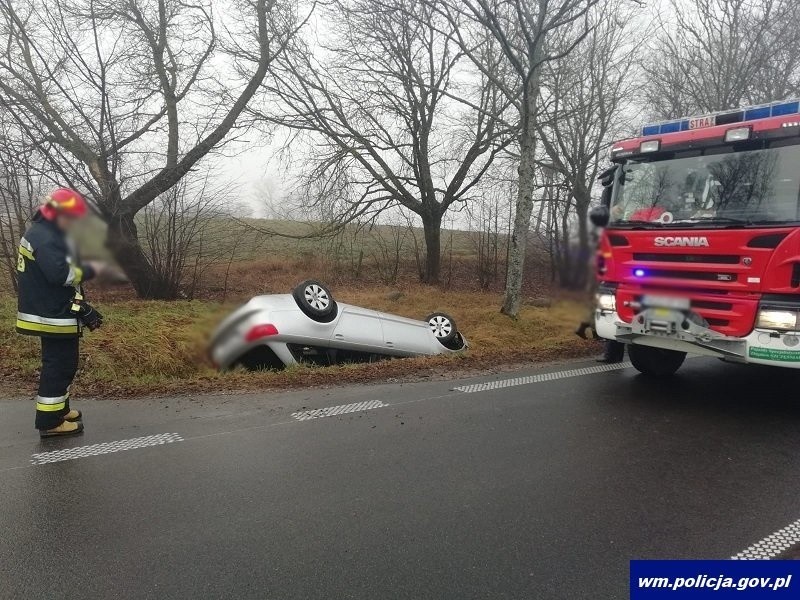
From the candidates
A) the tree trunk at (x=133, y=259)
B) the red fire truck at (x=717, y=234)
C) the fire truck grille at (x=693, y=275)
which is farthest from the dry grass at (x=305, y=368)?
the fire truck grille at (x=693, y=275)

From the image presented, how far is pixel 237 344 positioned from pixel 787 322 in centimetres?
350

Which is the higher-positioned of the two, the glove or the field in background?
the field in background

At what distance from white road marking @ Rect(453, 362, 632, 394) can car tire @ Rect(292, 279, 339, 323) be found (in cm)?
383

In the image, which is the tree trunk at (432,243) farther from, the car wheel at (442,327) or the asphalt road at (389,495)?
the asphalt road at (389,495)

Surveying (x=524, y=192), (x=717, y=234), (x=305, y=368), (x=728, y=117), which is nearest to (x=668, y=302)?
(x=717, y=234)

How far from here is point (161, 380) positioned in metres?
6.01

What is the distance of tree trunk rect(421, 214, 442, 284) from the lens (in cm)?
1055

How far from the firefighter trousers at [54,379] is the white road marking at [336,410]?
2.09 metres

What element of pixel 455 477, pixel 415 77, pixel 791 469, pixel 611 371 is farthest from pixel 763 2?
pixel 455 477

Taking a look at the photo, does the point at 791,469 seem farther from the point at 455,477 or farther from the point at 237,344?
the point at 237,344

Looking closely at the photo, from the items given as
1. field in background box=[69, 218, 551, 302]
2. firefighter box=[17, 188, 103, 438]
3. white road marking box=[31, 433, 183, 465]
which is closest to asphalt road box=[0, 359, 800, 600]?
white road marking box=[31, 433, 183, 465]

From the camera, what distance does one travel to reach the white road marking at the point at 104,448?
4306mm

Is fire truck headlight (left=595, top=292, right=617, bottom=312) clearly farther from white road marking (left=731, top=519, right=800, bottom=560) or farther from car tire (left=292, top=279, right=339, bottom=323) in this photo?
white road marking (left=731, top=519, right=800, bottom=560)

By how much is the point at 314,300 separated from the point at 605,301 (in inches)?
60.6
